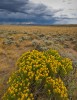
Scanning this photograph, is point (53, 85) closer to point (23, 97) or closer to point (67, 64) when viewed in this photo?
point (23, 97)

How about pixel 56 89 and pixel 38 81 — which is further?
pixel 38 81

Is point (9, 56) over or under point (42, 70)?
under

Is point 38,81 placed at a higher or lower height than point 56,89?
higher

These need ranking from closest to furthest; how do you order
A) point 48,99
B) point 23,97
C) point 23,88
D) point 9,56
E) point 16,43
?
point 23,97
point 23,88
point 48,99
point 9,56
point 16,43

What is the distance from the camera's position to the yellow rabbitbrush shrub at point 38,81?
245 inches

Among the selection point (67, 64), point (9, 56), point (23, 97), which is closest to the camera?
point (23, 97)

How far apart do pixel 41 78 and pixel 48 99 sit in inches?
26.6

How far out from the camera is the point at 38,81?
6684mm

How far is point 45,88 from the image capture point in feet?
22.1

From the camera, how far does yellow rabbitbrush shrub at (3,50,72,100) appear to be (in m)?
6.23

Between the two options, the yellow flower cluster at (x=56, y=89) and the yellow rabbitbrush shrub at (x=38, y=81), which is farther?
the yellow flower cluster at (x=56, y=89)

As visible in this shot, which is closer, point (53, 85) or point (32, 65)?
point (53, 85)

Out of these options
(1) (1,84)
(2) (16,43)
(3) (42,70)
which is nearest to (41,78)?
(3) (42,70)

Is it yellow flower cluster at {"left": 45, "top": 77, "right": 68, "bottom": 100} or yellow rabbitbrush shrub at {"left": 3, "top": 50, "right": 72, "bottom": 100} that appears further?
yellow flower cluster at {"left": 45, "top": 77, "right": 68, "bottom": 100}
